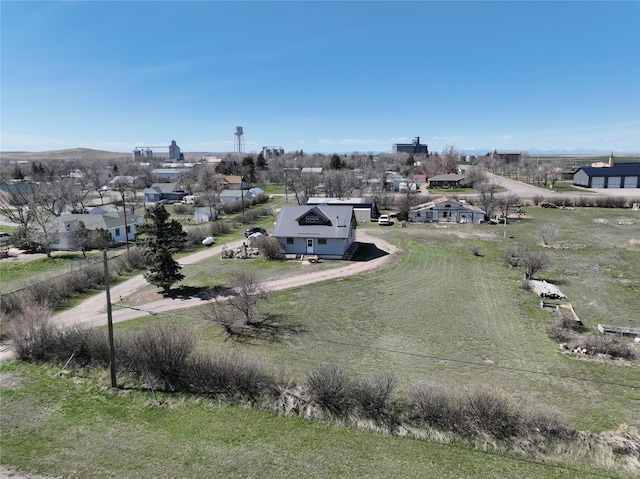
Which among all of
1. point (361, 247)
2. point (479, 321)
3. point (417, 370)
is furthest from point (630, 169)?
point (417, 370)

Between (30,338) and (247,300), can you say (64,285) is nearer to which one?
(30,338)

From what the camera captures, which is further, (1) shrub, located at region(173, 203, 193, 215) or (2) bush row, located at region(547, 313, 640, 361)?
(1) shrub, located at region(173, 203, 193, 215)

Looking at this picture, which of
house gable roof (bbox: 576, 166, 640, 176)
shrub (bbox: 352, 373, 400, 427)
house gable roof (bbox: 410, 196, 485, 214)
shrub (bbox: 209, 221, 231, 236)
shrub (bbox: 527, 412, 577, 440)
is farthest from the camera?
house gable roof (bbox: 576, 166, 640, 176)

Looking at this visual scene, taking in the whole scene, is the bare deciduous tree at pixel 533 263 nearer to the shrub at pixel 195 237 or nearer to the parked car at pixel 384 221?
the parked car at pixel 384 221

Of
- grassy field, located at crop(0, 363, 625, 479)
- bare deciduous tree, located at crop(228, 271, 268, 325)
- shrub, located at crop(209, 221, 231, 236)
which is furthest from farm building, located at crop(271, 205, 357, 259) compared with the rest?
grassy field, located at crop(0, 363, 625, 479)

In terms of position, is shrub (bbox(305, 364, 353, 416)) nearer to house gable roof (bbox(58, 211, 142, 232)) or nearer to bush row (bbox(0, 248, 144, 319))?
bush row (bbox(0, 248, 144, 319))

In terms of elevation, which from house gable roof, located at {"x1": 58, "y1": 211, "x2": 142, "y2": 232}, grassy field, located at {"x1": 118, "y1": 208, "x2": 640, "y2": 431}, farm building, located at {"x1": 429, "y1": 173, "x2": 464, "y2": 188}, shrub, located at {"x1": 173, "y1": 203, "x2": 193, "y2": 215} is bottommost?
grassy field, located at {"x1": 118, "y1": 208, "x2": 640, "y2": 431}

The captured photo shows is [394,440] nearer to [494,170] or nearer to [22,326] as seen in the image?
[22,326]
